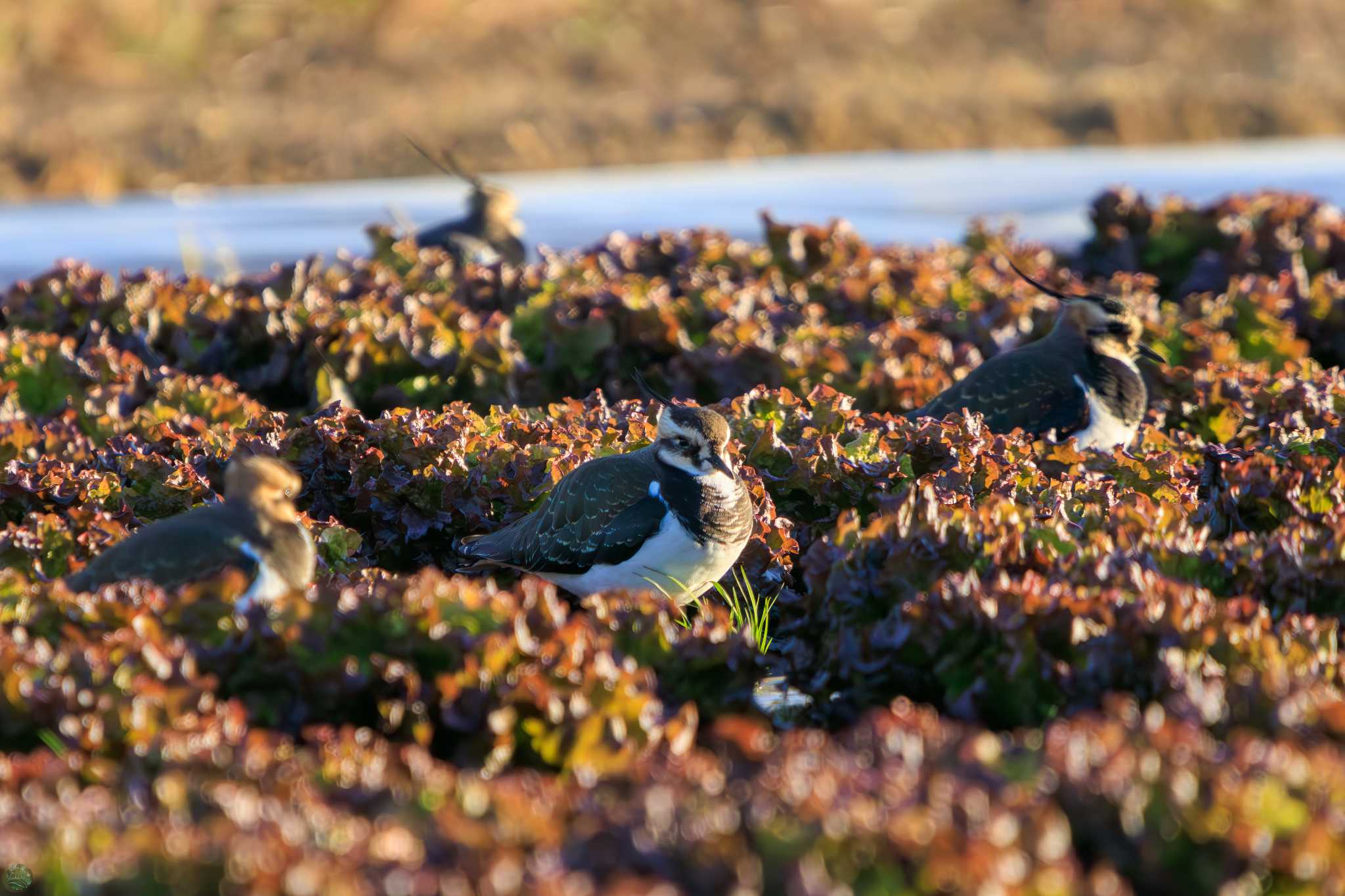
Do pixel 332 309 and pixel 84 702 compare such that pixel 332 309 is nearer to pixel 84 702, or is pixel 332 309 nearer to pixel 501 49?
pixel 84 702

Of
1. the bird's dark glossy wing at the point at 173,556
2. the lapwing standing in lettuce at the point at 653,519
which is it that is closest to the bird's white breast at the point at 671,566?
the lapwing standing in lettuce at the point at 653,519

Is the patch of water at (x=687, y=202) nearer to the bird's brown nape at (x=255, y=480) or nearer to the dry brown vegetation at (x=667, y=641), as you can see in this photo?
the dry brown vegetation at (x=667, y=641)

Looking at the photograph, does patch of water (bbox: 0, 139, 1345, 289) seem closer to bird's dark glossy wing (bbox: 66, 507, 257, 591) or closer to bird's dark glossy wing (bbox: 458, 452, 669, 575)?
bird's dark glossy wing (bbox: 458, 452, 669, 575)

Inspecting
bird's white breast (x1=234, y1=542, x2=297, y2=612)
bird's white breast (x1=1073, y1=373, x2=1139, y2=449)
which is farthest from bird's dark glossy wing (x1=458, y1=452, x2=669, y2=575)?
bird's white breast (x1=1073, y1=373, x2=1139, y2=449)

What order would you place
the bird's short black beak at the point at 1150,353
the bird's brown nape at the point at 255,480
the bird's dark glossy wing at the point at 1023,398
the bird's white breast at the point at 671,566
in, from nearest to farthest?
1. the bird's brown nape at the point at 255,480
2. the bird's white breast at the point at 671,566
3. the bird's dark glossy wing at the point at 1023,398
4. the bird's short black beak at the point at 1150,353

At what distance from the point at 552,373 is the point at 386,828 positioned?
6837 mm

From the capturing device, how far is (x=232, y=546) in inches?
219

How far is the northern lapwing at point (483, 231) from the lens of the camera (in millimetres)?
13633

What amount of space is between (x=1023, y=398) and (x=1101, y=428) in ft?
1.43

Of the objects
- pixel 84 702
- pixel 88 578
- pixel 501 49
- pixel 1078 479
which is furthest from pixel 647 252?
pixel 501 49

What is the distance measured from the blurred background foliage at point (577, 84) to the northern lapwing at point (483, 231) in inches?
499

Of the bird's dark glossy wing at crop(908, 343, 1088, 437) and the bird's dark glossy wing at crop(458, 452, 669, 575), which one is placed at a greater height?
the bird's dark glossy wing at crop(458, 452, 669, 575)

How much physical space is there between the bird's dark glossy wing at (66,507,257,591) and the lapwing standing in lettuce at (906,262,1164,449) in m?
3.86

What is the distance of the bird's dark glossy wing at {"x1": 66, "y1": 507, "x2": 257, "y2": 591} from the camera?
5.51 m
